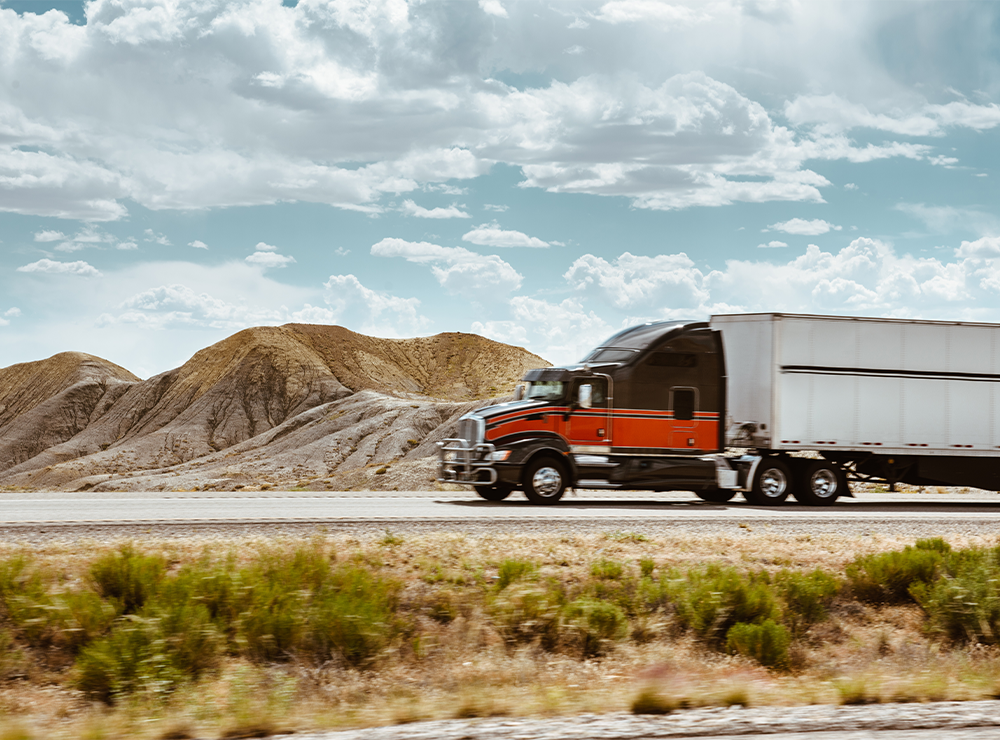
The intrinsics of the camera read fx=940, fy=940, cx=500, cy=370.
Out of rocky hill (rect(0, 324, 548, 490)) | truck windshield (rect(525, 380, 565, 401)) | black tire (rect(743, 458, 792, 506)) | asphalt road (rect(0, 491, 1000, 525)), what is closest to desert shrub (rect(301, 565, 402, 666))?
asphalt road (rect(0, 491, 1000, 525))

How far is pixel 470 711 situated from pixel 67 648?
180 inches

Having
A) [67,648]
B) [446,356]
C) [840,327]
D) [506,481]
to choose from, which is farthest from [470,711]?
[446,356]

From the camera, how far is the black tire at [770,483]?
19625mm

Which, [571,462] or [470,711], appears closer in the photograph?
[470,711]

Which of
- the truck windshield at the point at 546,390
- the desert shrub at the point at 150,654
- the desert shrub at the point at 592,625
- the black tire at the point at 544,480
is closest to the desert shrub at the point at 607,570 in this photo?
the desert shrub at the point at 592,625

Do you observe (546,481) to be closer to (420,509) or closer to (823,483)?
(420,509)

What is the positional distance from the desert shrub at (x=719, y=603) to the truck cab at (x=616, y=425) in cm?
820

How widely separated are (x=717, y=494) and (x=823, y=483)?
2312 mm

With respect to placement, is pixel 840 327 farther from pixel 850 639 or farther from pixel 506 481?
pixel 850 639

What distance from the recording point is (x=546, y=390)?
63.5 ft

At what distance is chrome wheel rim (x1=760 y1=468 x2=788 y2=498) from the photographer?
19.7 metres

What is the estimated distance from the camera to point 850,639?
34.4 ft

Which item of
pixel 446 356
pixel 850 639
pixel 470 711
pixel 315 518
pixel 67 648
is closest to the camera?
pixel 470 711

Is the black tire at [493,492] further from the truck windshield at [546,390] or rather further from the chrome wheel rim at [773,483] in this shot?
the chrome wheel rim at [773,483]
